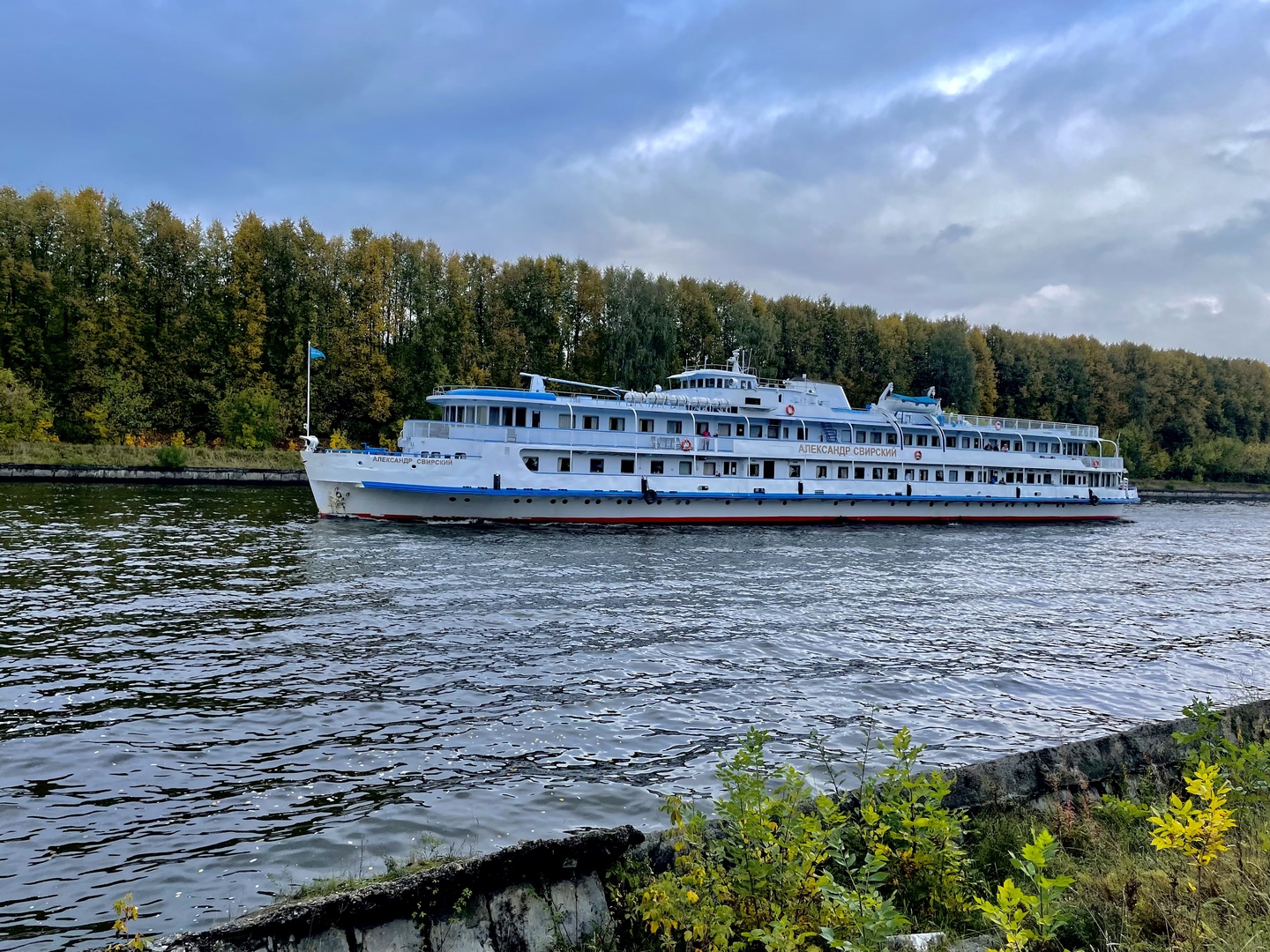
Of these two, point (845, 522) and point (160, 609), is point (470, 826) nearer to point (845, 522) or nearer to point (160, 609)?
point (160, 609)

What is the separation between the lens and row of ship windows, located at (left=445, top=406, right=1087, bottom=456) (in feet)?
126

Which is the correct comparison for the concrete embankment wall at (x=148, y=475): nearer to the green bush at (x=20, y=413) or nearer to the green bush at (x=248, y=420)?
the green bush at (x=248, y=420)

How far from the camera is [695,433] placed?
43656 millimetres

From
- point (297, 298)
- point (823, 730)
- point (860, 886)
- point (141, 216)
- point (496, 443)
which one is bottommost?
point (823, 730)

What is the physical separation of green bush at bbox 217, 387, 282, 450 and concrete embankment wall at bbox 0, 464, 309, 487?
401cm

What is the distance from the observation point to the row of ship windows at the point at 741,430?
1516 inches

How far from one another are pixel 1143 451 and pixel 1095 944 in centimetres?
11406

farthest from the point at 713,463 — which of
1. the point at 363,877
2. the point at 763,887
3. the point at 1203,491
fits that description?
the point at 1203,491

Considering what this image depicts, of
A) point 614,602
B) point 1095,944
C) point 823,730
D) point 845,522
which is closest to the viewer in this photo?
point 1095,944

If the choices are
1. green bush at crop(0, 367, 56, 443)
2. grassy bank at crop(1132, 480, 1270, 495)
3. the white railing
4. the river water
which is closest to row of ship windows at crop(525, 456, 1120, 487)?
the white railing

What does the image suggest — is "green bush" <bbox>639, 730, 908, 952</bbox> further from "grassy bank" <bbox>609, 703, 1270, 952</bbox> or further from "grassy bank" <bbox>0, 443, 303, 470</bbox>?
"grassy bank" <bbox>0, 443, 303, 470</bbox>

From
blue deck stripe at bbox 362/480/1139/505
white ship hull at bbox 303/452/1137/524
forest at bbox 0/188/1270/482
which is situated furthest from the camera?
forest at bbox 0/188/1270/482

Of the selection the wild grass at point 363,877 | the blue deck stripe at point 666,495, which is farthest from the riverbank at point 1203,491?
the wild grass at point 363,877

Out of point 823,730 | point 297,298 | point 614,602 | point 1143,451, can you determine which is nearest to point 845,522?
point 614,602
